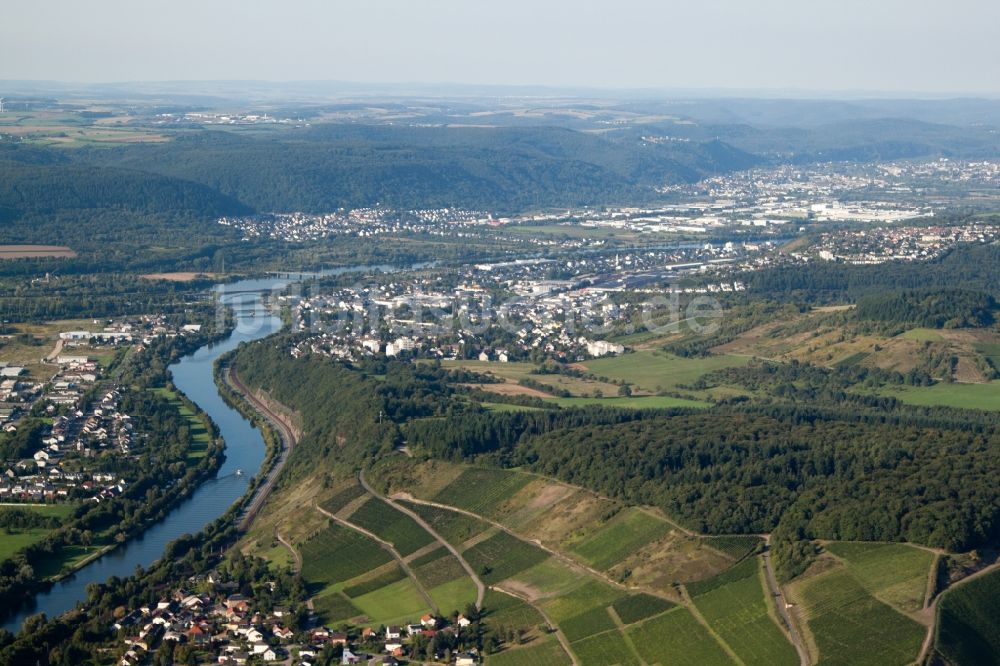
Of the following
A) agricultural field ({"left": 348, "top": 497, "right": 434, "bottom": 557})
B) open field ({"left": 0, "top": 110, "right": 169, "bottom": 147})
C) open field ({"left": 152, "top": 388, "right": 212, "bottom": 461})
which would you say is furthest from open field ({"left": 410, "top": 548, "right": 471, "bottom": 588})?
open field ({"left": 0, "top": 110, "right": 169, "bottom": 147})

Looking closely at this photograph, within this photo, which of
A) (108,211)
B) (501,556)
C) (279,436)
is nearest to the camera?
(501,556)

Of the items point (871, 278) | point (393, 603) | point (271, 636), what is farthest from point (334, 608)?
point (871, 278)

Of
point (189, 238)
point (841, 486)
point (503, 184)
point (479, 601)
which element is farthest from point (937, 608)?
point (503, 184)

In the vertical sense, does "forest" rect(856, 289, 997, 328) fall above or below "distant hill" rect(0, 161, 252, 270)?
above

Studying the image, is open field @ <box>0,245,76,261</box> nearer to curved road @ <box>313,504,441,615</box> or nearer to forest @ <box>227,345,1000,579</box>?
forest @ <box>227,345,1000,579</box>

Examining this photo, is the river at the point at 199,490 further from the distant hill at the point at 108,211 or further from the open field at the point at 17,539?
the distant hill at the point at 108,211

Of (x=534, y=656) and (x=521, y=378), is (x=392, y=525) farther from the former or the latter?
(x=521, y=378)

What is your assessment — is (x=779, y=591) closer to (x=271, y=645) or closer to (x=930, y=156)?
(x=271, y=645)
